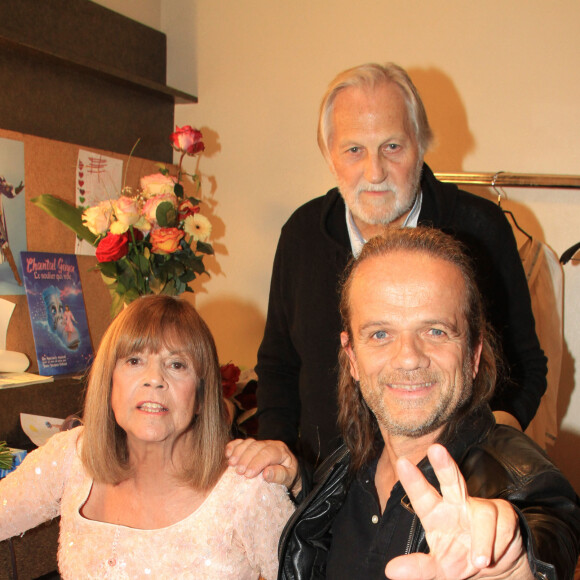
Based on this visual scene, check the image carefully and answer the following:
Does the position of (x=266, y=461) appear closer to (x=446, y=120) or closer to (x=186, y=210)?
(x=186, y=210)

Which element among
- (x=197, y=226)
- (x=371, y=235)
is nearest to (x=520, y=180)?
(x=371, y=235)

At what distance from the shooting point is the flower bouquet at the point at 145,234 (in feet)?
6.63

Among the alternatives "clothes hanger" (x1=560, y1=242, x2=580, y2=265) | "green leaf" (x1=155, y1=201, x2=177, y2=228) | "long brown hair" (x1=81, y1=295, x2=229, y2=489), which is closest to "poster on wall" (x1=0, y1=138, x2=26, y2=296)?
"green leaf" (x1=155, y1=201, x2=177, y2=228)

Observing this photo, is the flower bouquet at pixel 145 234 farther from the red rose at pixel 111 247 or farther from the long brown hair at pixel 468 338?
the long brown hair at pixel 468 338

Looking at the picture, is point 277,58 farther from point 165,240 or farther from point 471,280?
point 471,280

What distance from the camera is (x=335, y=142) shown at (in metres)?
1.60

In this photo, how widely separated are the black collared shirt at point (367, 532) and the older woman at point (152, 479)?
24 centimetres

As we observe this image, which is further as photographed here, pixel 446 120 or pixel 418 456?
pixel 446 120

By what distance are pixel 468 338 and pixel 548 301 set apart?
1174 mm

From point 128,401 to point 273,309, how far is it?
Answer: 510 mm

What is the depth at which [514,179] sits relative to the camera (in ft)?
7.23

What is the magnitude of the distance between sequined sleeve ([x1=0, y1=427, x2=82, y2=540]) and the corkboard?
0.76 meters

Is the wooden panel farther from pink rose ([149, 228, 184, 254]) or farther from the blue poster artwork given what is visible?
pink rose ([149, 228, 184, 254])

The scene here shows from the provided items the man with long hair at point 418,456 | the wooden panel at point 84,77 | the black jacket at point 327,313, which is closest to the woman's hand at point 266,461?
the man with long hair at point 418,456
